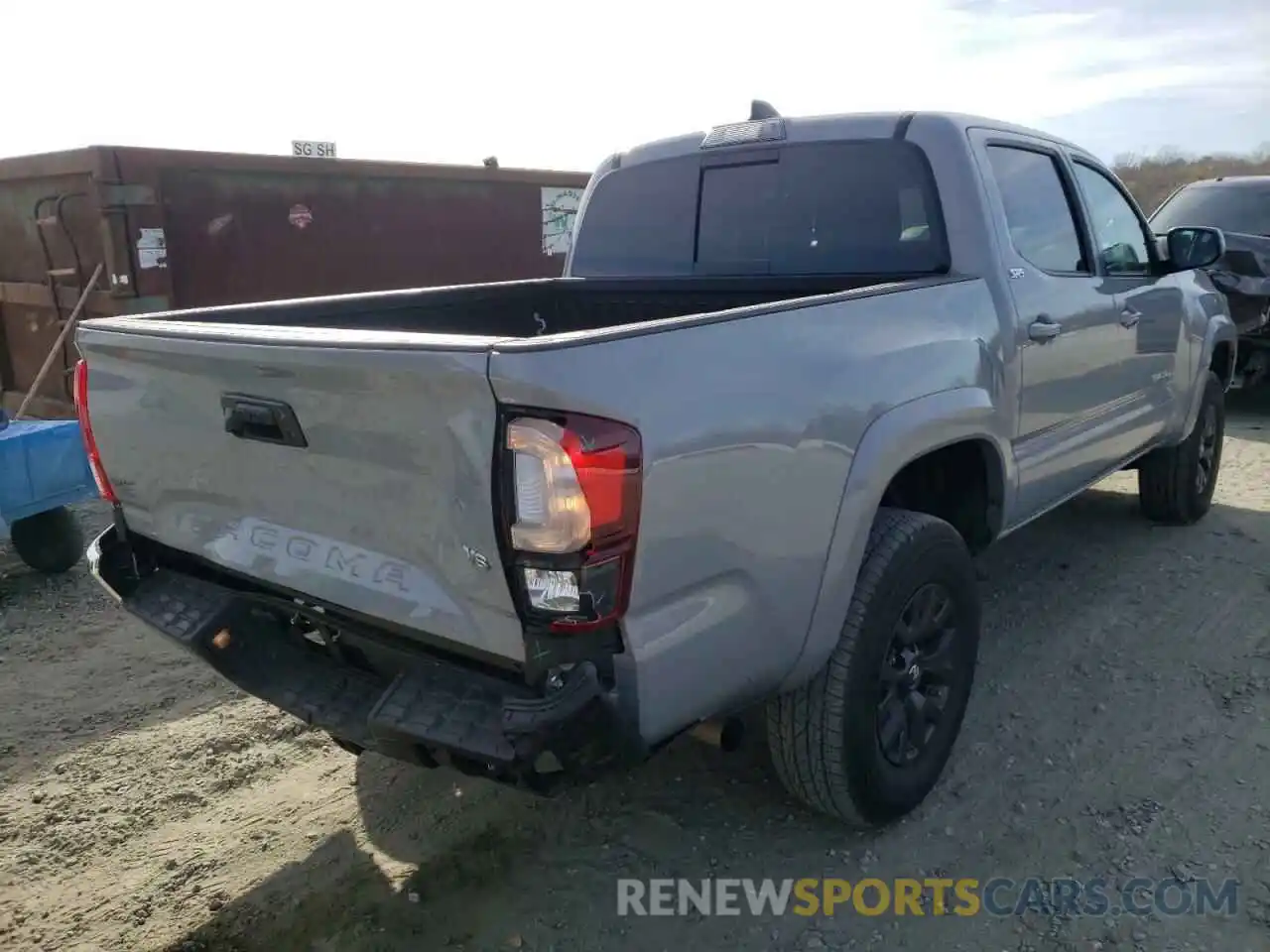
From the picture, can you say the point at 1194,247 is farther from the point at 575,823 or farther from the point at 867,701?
the point at 575,823

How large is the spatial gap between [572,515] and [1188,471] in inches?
176

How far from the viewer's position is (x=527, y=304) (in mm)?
4145

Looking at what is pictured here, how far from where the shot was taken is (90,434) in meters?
2.81

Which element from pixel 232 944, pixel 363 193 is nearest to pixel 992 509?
pixel 232 944

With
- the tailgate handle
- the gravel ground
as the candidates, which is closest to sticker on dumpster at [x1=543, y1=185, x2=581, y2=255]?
the gravel ground

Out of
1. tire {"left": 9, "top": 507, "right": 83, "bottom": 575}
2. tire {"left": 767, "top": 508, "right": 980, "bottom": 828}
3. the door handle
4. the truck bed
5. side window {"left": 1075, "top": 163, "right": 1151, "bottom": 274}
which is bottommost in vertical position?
tire {"left": 9, "top": 507, "right": 83, "bottom": 575}

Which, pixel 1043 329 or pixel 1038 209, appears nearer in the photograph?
pixel 1043 329

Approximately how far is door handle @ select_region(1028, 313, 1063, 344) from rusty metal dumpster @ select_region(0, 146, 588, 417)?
556cm

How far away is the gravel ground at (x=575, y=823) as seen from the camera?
2535 mm

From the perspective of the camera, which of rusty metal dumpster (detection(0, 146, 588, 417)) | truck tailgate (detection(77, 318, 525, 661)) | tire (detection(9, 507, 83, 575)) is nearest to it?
truck tailgate (detection(77, 318, 525, 661))

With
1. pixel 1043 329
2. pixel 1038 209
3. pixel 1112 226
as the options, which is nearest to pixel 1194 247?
pixel 1112 226

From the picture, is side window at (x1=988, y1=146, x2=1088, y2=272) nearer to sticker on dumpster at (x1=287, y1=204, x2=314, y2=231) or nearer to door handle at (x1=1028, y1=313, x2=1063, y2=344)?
door handle at (x1=1028, y1=313, x2=1063, y2=344)

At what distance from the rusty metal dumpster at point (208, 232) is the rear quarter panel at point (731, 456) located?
5.55 metres

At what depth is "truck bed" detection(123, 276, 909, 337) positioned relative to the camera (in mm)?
3230
